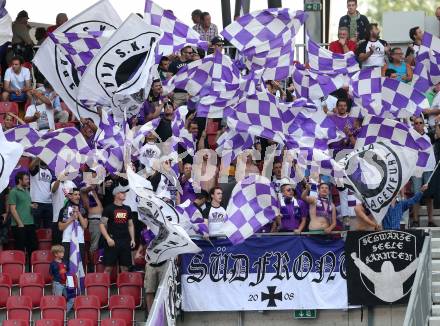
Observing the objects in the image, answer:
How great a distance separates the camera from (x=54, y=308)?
84.5 feet

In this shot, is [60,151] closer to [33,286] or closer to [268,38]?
[33,286]

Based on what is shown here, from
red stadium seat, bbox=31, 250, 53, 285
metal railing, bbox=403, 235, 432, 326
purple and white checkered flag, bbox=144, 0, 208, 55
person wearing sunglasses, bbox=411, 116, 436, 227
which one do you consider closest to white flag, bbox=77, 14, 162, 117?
purple and white checkered flag, bbox=144, 0, 208, 55

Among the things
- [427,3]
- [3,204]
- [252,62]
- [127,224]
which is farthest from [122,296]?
[427,3]

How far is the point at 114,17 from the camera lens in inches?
1131

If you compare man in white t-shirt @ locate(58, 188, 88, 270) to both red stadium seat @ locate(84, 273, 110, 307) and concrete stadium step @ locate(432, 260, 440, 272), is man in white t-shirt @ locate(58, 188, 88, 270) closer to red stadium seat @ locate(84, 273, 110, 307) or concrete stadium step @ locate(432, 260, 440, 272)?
red stadium seat @ locate(84, 273, 110, 307)

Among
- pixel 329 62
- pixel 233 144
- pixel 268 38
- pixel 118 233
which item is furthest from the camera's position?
pixel 329 62

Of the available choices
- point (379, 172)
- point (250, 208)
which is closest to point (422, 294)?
point (379, 172)

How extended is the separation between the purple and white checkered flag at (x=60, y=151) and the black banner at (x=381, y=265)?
506 centimetres

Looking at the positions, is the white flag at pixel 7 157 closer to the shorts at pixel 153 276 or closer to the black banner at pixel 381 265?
the shorts at pixel 153 276

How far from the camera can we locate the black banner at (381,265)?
2628 centimetres

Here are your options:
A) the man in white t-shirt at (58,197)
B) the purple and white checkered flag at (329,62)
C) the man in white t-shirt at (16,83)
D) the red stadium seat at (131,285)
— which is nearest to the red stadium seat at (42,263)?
the man in white t-shirt at (58,197)

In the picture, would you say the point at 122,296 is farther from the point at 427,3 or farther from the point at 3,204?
the point at 427,3

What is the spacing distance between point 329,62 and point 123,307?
6178 mm

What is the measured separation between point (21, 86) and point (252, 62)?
251 inches
